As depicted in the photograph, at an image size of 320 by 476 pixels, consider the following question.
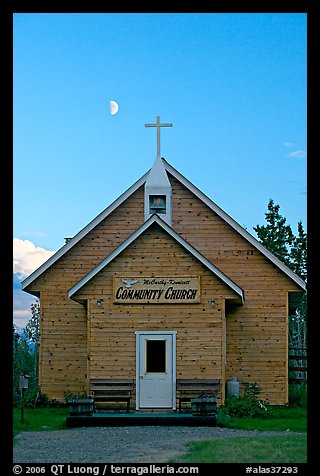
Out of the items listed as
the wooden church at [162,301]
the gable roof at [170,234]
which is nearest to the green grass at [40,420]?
the wooden church at [162,301]

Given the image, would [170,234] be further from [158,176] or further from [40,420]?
[40,420]

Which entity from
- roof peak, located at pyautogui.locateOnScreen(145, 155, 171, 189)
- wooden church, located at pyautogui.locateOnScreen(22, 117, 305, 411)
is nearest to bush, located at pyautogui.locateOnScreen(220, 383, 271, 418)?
wooden church, located at pyautogui.locateOnScreen(22, 117, 305, 411)

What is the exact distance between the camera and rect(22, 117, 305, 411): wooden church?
21.3 m

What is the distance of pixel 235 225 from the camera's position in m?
24.6

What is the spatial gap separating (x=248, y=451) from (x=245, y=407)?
810 cm

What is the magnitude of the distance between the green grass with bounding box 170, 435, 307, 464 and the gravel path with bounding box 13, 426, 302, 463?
40 cm

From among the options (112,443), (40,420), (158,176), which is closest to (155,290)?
(40,420)

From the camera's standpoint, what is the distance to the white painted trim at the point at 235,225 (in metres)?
24.2

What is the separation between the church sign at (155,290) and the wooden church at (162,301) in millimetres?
25

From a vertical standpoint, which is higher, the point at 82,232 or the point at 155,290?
the point at 82,232

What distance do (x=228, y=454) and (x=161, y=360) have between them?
872 cm
